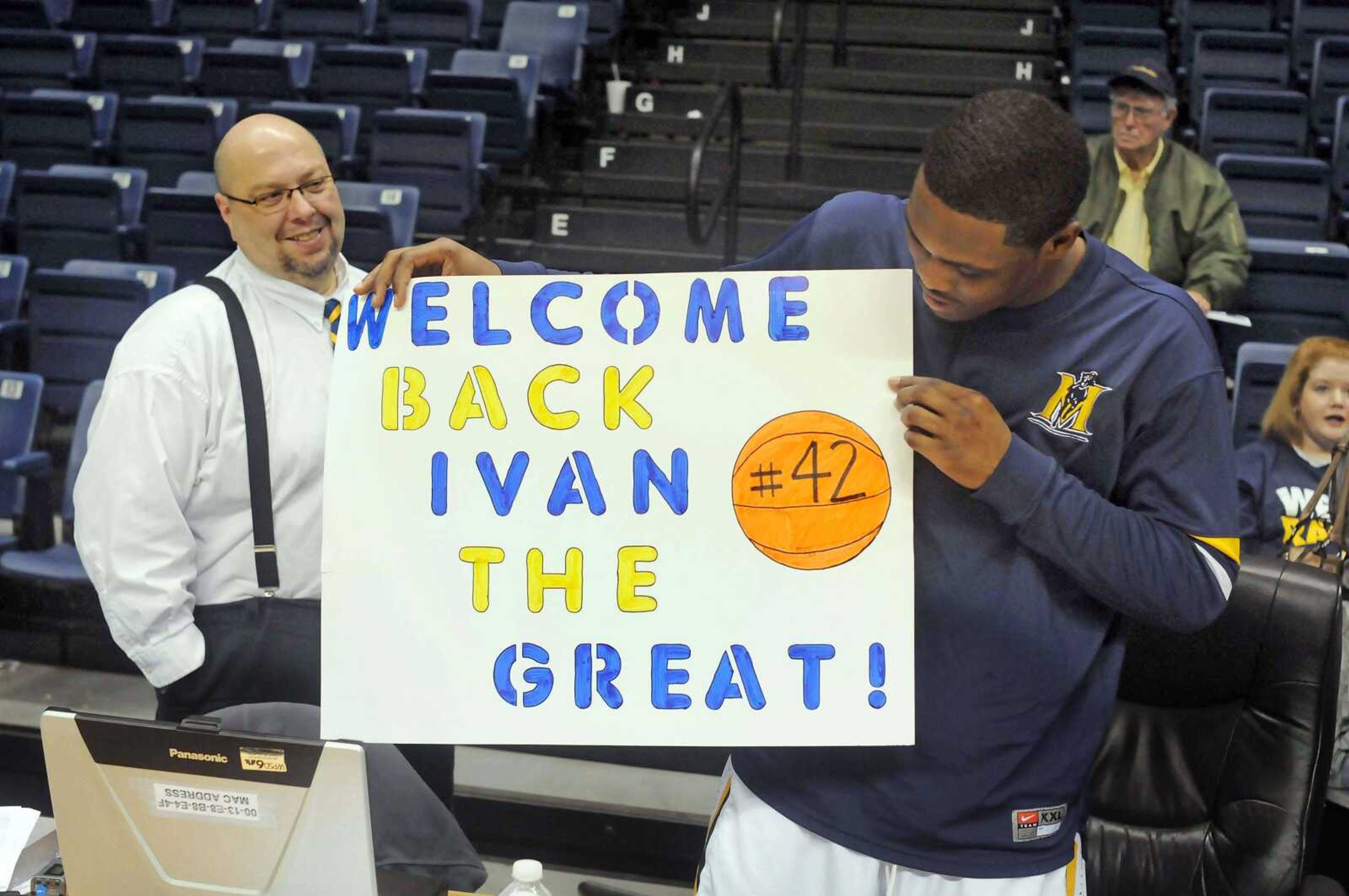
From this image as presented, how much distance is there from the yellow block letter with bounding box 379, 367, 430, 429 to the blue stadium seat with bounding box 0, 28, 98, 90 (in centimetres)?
667

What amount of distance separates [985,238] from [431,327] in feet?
2.28

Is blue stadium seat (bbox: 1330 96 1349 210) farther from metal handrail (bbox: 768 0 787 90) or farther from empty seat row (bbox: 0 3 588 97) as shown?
empty seat row (bbox: 0 3 588 97)

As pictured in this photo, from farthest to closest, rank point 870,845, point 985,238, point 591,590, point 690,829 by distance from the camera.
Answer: point 690,829 < point 591,590 < point 870,845 < point 985,238

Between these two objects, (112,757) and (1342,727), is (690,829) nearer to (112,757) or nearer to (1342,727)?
(1342,727)

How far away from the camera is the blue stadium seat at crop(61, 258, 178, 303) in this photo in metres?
4.74

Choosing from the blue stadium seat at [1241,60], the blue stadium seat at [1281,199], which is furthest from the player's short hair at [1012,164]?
the blue stadium seat at [1241,60]

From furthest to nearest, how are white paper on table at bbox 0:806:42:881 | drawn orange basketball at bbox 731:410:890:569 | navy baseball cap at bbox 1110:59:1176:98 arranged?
navy baseball cap at bbox 1110:59:1176:98 < white paper on table at bbox 0:806:42:881 < drawn orange basketball at bbox 731:410:890:569

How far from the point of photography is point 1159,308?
1268 mm

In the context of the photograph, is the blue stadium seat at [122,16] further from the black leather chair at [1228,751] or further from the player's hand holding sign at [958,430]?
the player's hand holding sign at [958,430]

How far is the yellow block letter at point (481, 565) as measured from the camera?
4.90ft

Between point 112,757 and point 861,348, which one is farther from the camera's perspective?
point 861,348

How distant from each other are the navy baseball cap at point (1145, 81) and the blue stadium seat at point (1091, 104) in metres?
1.65

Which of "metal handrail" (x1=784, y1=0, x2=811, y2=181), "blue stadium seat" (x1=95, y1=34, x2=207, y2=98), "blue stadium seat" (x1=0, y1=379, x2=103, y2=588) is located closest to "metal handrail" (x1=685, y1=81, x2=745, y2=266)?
"metal handrail" (x1=784, y1=0, x2=811, y2=181)

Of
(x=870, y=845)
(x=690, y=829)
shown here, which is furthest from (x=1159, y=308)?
(x=690, y=829)
